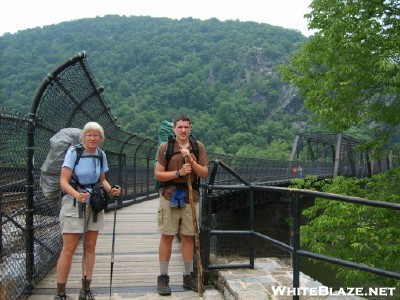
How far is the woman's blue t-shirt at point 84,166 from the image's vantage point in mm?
3584

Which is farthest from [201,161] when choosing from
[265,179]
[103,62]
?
[103,62]

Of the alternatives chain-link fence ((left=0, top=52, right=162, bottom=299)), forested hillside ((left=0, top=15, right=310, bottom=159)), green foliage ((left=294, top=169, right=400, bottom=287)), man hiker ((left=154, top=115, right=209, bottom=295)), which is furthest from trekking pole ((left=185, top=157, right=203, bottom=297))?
forested hillside ((left=0, top=15, right=310, bottom=159))

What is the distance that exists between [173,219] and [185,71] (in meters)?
94.4

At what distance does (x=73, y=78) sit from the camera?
4910 mm

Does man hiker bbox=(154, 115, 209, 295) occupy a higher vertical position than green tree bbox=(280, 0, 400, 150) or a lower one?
lower

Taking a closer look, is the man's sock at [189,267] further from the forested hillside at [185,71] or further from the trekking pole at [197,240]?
the forested hillside at [185,71]

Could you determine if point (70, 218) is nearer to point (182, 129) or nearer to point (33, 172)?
point (33, 172)

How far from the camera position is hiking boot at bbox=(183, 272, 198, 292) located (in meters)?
4.31

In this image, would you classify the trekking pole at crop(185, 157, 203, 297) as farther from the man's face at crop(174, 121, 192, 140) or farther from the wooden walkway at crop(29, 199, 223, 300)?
the man's face at crop(174, 121, 192, 140)

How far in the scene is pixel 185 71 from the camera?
96.7 m

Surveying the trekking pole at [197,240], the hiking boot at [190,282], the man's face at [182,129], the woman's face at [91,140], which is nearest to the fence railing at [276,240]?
the hiking boot at [190,282]

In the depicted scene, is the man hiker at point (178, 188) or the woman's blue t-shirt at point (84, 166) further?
the man hiker at point (178, 188)

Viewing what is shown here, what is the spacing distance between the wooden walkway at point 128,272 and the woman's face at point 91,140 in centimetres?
150

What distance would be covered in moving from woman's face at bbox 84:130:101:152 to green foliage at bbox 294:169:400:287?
651 cm
